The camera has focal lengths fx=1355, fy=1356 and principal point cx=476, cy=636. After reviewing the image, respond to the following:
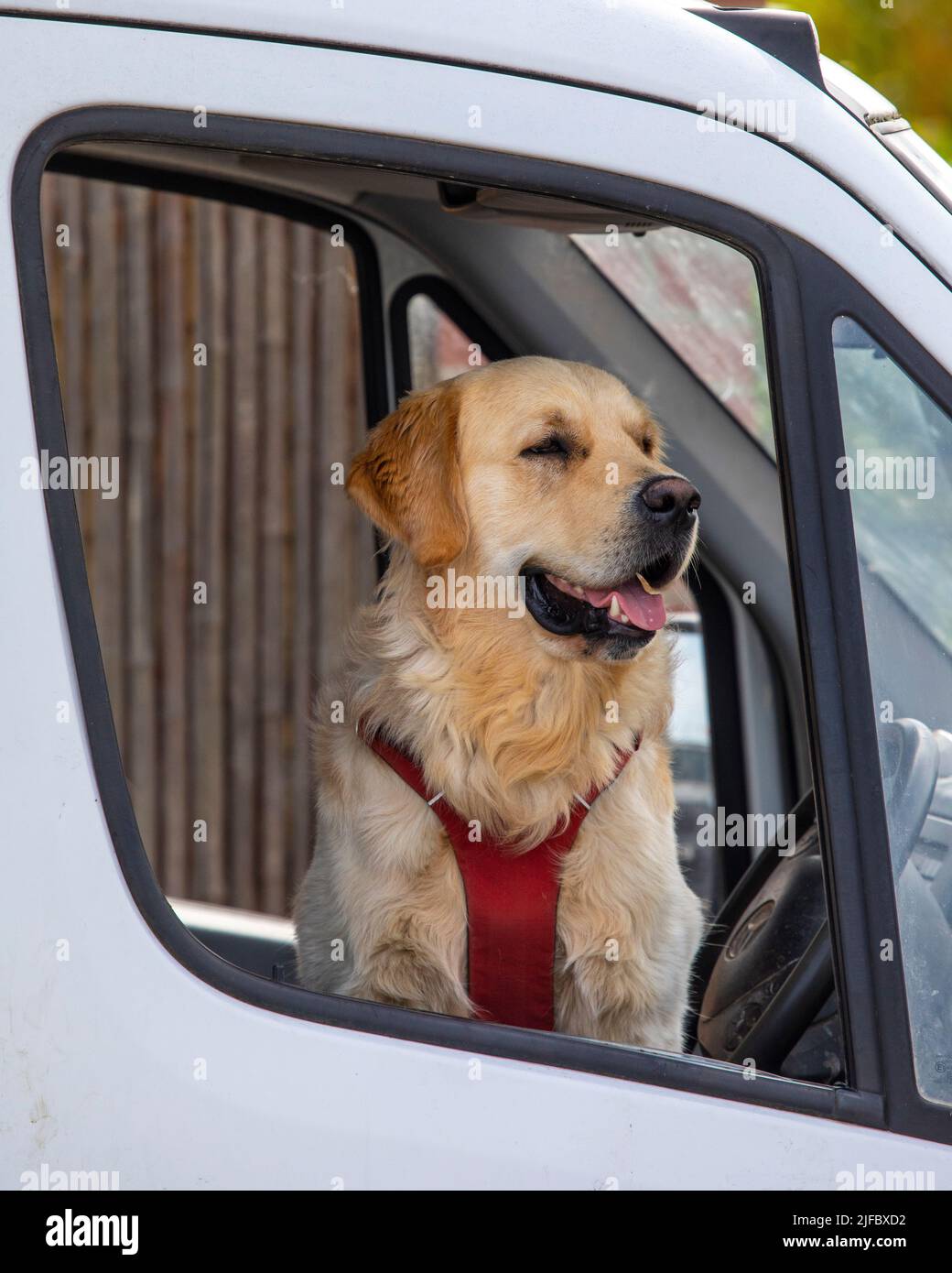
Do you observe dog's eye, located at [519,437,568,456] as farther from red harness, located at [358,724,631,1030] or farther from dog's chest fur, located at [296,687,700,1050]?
red harness, located at [358,724,631,1030]

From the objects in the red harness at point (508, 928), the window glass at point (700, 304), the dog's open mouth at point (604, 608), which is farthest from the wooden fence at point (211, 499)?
the red harness at point (508, 928)

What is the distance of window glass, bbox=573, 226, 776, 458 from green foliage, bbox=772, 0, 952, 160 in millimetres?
6615

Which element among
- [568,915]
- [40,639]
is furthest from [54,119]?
[568,915]

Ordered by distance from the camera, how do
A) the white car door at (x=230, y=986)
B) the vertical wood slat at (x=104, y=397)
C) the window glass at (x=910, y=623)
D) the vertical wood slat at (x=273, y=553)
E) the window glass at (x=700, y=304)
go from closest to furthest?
→ the white car door at (x=230, y=986) → the window glass at (x=910, y=623) → the window glass at (x=700, y=304) → the vertical wood slat at (x=104, y=397) → the vertical wood slat at (x=273, y=553)

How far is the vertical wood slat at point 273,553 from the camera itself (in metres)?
6.04

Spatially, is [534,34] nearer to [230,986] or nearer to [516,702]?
[230,986]

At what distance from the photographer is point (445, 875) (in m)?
1.99

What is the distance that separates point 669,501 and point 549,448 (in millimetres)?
283

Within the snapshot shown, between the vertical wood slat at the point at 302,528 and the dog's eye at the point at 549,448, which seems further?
the vertical wood slat at the point at 302,528

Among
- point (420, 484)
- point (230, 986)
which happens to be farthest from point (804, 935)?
point (230, 986)

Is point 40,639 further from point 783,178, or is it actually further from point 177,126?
point 783,178

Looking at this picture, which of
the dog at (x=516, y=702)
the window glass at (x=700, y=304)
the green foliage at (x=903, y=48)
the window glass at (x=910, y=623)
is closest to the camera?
the window glass at (x=910, y=623)

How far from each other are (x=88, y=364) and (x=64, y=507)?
16.4 feet

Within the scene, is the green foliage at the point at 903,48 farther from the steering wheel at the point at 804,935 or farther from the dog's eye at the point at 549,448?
the steering wheel at the point at 804,935
